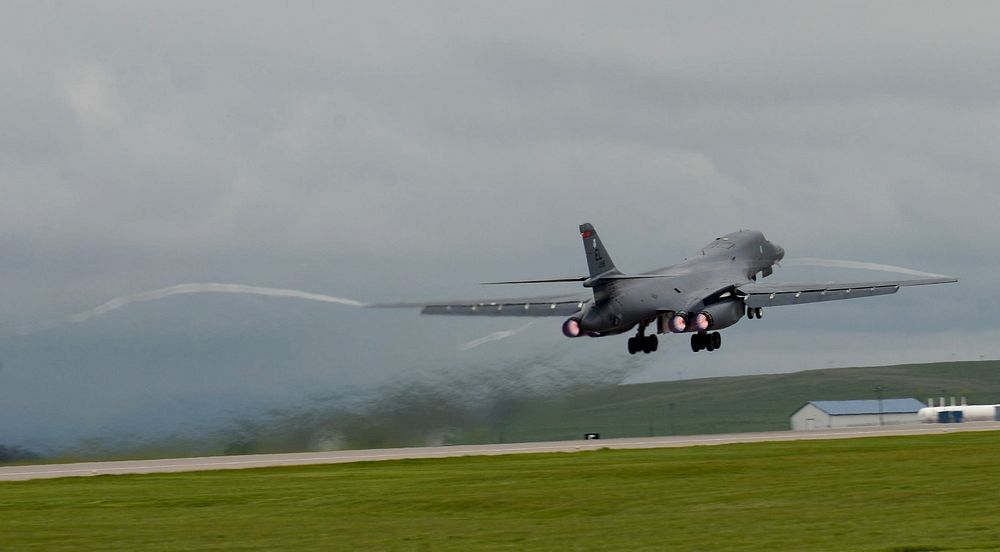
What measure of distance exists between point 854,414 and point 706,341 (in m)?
79.6

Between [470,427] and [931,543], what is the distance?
46411 millimetres

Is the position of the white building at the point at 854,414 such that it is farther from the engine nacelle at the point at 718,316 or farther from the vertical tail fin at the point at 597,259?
the vertical tail fin at the point at 597,259

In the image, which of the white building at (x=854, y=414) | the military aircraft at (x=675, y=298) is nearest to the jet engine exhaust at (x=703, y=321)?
the military aircraft at (x=675, y=298)

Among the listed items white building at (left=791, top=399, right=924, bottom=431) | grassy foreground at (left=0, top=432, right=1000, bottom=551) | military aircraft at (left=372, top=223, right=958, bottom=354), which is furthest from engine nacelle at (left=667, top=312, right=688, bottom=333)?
white building at (left=791, top=399, right=924, bottom=431)

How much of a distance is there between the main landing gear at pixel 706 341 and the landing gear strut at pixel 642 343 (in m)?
2.11

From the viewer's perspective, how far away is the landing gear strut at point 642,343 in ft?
230

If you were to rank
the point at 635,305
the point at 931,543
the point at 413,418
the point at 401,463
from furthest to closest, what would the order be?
the point at 413,418 → the point at 635,305 → the point at 401,463 → the point at 931,543

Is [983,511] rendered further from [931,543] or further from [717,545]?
[717,545]

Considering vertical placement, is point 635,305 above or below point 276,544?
above

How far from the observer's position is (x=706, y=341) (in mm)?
69062

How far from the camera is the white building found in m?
143

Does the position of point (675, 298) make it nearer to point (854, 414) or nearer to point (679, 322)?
point (679, 322)

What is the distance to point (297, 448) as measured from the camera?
66.4 m

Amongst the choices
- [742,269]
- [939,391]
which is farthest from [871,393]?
[742,269]
